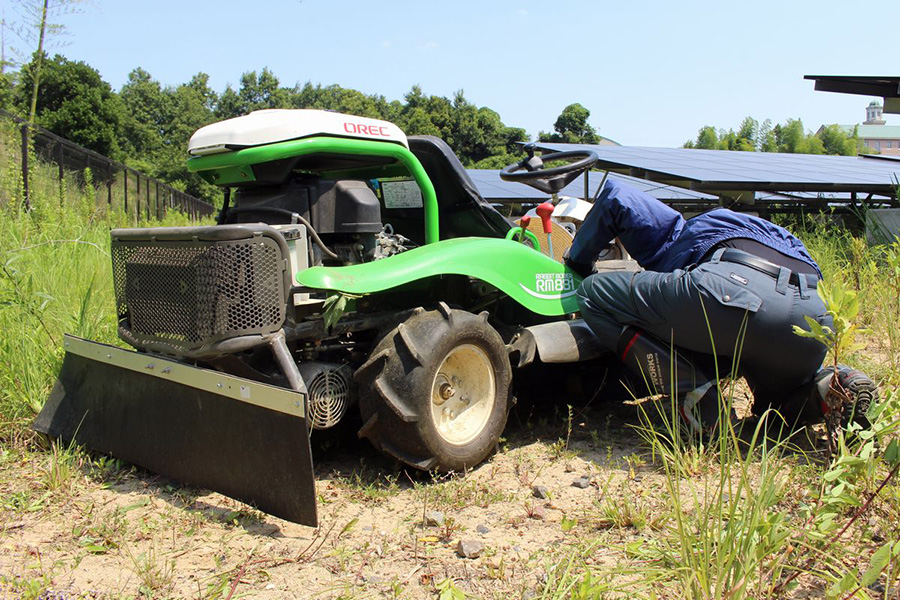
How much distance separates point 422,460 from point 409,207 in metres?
1.67

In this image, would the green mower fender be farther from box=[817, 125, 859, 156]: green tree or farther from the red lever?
box=[817, 125, 859, 156]: green tree

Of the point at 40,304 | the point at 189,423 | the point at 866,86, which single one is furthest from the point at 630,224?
the point at 866,86

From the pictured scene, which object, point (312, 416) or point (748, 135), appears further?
point (748, 135)

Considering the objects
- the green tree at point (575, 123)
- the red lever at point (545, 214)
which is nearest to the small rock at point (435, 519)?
the red lever at point (545, 214)

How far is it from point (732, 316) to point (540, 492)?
115 cm

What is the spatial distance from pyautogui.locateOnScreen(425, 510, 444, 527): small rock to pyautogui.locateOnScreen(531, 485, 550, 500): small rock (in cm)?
47

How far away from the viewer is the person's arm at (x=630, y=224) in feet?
12.5

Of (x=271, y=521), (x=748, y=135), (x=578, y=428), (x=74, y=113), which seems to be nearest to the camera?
(x=271, y=521)

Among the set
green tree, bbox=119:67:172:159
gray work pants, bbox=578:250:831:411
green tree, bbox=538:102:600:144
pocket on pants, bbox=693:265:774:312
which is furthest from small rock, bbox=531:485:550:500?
green tree, bbox=119:67:172:159

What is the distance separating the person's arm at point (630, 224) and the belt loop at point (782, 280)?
687 mm

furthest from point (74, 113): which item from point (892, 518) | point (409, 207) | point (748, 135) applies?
point (748, 135)

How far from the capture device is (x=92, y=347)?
3455 millimetres

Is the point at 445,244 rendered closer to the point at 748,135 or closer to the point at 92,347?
the point at 92,347

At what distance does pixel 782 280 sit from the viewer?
3.32 metres
